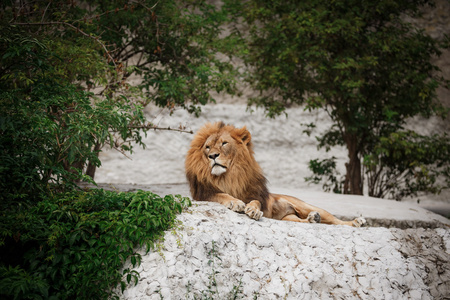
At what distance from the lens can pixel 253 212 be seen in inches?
197

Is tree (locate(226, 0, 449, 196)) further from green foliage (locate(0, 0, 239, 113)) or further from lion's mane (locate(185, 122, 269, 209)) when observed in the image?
lion's mane (locate(185, 122, 269, 209))

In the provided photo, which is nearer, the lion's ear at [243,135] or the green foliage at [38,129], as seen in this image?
the green foliage at [38,129]

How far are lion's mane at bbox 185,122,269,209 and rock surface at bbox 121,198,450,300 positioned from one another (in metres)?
0.27

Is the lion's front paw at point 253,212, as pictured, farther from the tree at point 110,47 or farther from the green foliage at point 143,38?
the green foliage at point 143,38

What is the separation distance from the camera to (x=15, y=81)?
6.46 metres

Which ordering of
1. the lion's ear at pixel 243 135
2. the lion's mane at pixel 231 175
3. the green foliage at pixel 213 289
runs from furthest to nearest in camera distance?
the lion's ear at pixel 243 135
the lion's mane at pixel 231 175
the green foliage at pixel 213 289

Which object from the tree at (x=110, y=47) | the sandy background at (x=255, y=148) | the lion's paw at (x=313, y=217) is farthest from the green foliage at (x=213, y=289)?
the sandy background at (x=255, y=148)

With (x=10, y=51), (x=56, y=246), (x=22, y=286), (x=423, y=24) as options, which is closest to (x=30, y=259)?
(x=56, y=246)

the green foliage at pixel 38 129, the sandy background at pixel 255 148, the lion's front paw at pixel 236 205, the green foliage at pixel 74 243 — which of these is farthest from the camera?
the sandy background at pixel 255 148

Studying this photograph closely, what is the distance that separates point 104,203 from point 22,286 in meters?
1.28

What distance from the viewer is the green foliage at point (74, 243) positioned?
3.90 metres

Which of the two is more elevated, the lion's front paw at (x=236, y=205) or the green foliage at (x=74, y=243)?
the lion's front paw at (x=236, y=205)

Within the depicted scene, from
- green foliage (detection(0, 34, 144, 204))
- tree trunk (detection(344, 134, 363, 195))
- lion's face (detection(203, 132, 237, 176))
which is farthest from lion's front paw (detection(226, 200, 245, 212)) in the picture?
tree trunk (detection(344, 134, 363, 195))

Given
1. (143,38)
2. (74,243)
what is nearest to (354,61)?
(143,38)
